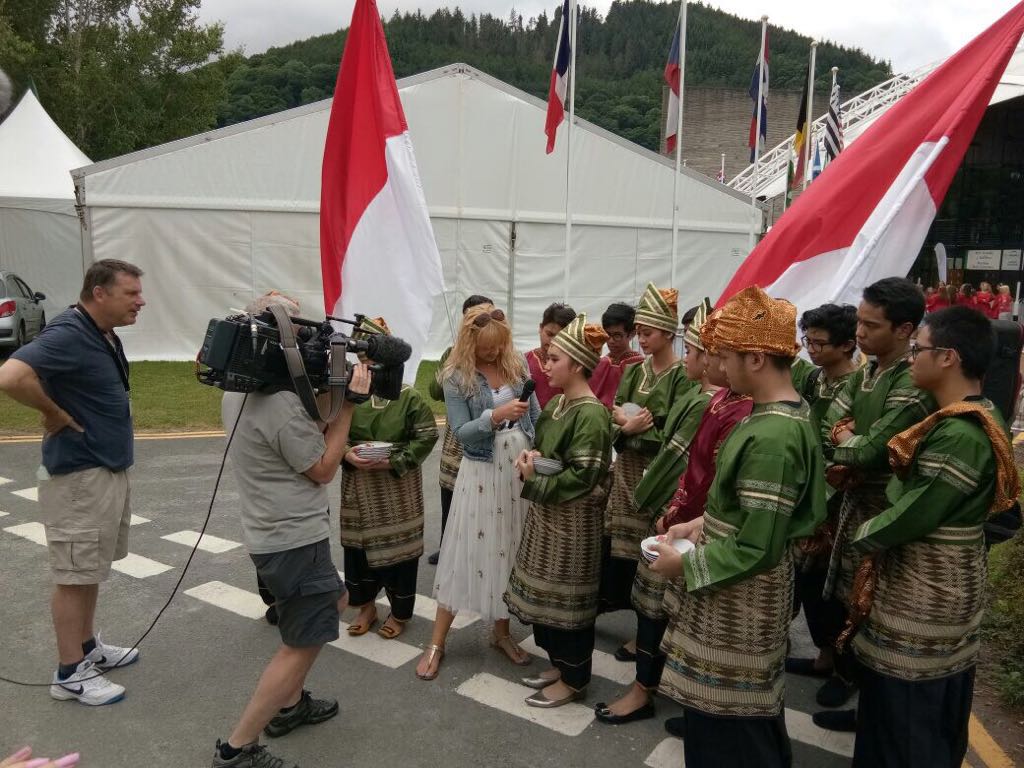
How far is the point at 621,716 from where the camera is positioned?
3602 mm

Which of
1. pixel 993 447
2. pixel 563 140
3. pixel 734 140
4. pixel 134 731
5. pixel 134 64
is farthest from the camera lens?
pixel 734 140

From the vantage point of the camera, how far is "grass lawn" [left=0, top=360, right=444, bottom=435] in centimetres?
965

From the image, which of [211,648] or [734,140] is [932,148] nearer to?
[211,648]

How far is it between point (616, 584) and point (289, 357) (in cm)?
241

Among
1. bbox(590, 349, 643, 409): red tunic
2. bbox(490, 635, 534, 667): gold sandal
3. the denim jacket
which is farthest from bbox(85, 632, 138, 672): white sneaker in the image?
bbox(590, 349, 643, 409): red tunic

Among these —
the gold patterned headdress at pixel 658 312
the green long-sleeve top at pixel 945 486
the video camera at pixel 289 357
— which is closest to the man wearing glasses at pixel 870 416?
the green long-sleeve top at pixel 945 486

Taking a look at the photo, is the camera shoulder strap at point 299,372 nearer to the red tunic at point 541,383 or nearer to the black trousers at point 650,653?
the black trousers at point 650,653

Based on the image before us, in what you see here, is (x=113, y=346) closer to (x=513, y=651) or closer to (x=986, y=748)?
(x=513, y=651)

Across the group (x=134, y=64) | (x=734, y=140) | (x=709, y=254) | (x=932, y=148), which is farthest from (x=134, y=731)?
(x=734, y=140)

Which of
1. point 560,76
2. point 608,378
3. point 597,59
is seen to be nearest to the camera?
point 608,378

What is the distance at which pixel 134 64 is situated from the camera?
82.0 feet

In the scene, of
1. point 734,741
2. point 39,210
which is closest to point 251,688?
point 734,741

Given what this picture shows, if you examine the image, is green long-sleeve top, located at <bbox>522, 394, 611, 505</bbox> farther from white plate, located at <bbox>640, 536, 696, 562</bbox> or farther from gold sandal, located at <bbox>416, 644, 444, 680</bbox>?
gold sandal, located at <bbox>416, 644, 444, 680</bbox>

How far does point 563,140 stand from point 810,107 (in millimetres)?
4360
